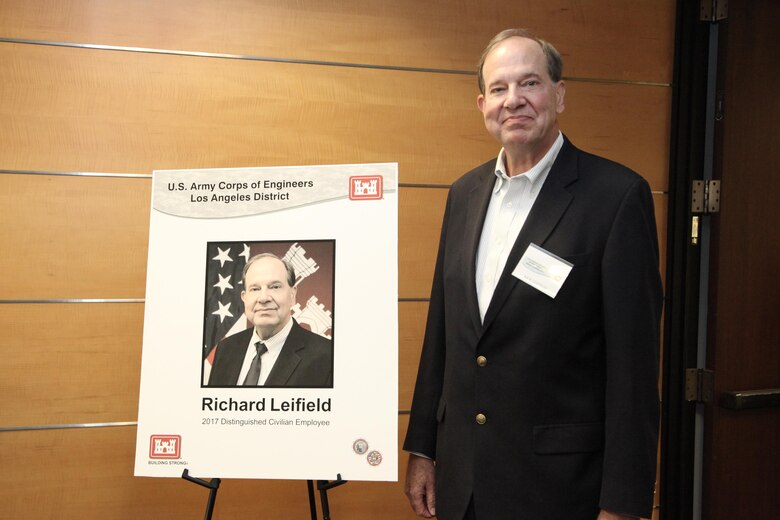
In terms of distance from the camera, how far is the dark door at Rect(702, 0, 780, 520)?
2520mm

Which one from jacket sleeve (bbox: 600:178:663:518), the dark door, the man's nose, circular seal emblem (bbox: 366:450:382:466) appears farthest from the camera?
the dark door

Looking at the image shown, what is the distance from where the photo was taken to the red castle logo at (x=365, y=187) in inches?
67.6

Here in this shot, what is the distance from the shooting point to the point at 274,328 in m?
1.68

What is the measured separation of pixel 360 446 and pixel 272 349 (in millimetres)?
325

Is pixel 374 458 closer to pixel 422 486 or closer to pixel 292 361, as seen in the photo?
pixel 422 486

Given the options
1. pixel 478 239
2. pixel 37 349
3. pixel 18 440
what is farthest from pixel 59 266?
pixel 478 239

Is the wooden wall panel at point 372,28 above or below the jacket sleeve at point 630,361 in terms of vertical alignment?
above

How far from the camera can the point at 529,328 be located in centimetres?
141

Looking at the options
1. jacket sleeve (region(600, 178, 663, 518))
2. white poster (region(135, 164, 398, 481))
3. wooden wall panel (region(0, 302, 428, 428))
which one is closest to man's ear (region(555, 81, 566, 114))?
jacket sleeve (region(600, 178, 663, 518))

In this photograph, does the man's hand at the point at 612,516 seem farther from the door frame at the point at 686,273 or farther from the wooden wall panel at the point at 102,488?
the door frame at the point at 686,273

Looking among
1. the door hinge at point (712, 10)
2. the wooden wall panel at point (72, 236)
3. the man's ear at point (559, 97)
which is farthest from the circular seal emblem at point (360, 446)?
the door hinge at point (712, 10)

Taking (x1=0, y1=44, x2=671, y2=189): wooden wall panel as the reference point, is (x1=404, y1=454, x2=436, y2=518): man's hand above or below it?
below

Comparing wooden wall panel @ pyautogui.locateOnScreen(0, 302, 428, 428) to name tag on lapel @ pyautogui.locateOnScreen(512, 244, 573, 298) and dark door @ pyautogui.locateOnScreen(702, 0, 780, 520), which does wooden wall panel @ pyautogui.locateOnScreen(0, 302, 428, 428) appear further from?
dark door @ pyautogui.locateOnScreen(702, 0, 780, 520)

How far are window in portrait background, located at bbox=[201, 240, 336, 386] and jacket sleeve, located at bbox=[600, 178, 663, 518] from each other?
0.69m
